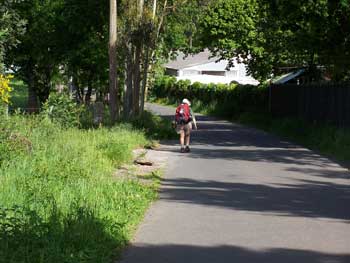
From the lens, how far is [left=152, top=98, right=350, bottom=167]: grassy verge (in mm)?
20297

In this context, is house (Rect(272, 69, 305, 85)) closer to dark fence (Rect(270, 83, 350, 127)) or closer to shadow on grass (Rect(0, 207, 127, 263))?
dark fence (Rect(270, 83, 350, 127))

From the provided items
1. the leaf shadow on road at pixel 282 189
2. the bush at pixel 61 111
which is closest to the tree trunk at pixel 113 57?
the bush at pixel 61 111

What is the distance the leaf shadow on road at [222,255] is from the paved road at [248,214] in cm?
1

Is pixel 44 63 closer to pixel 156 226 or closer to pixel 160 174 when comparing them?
pixel 160 174

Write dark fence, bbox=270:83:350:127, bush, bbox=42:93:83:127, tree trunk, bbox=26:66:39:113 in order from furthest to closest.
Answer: tree trunk, bbox=26:66:39:113, dark fence, bbox=270:83:350:127, bush, bbox=42:93:83:127

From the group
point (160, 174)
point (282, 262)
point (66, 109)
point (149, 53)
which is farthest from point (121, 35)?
point (282, 262)

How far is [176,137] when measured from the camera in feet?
91.6

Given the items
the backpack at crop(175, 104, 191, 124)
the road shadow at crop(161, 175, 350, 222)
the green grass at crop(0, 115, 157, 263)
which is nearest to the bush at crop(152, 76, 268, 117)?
the backpack at crop(175, 104, 191, 124)

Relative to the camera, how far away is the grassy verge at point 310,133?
66.6 ft

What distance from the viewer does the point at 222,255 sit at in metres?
8.09

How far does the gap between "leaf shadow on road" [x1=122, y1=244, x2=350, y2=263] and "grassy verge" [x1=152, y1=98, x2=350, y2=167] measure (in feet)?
32.9

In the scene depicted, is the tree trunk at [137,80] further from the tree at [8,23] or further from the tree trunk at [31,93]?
the tree trunk at [31,93]

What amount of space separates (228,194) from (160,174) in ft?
10.1

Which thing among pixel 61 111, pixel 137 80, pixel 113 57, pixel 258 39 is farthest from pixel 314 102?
pixel 258 39
